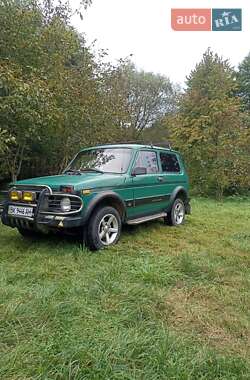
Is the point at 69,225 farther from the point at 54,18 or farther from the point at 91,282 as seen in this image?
the point at 54,18

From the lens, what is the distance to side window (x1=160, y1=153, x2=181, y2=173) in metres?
6.83

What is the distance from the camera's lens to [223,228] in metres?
6.77

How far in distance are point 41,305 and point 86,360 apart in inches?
36.3

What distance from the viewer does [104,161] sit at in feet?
19.3

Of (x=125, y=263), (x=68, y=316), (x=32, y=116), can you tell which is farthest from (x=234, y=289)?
(x=32, y=116)

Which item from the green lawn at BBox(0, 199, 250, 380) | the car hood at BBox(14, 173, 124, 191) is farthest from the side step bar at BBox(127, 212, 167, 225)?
the car hood at BBox(14, 173, 124, 191)

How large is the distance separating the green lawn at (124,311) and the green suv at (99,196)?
412mm

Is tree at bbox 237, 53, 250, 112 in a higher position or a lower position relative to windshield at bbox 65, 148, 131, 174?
higher

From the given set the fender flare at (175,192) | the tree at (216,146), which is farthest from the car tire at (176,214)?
the tree at (216,146)

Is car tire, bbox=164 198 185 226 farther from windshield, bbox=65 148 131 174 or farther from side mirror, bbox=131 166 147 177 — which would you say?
windshield, bbox=65 148 131 174

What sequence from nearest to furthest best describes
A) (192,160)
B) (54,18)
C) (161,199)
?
1. (161,199)
2. (54,18)
3. (192,160)

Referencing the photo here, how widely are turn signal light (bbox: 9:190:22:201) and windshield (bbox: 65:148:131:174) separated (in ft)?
3.93

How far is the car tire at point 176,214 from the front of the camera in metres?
6.90

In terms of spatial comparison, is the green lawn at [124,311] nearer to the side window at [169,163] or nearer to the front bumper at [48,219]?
the front bumper at [48,219]
